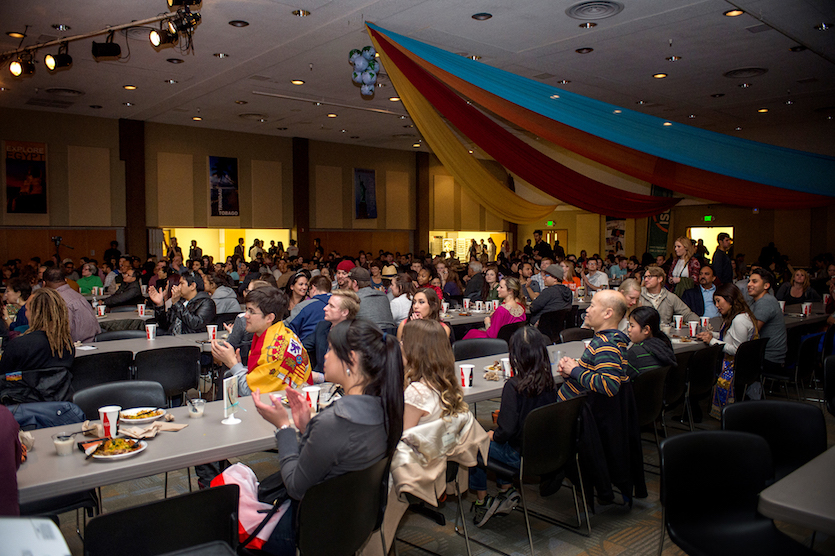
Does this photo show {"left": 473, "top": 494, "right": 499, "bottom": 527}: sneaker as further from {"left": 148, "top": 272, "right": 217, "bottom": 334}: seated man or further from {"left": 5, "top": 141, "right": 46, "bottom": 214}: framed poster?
{"left": 5, "top": 141, "right": 46, "bottom": 214}: framed poster

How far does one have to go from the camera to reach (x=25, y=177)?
43.1 ft

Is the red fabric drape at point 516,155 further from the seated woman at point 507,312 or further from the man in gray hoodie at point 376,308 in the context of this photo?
the man in gray hoodie at point 376,308

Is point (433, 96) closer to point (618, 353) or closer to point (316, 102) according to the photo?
point (618, 353)

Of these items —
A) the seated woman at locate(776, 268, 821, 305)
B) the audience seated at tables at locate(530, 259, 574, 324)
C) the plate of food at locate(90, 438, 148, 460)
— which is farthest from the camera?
the seated woman at locate(776, 268, 821, 305)

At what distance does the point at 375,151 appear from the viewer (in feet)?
61.4

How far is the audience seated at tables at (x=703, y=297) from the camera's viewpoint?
6.73m

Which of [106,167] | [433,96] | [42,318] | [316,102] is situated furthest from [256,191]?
[42,318]

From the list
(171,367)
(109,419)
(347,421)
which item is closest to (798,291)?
(171,367)

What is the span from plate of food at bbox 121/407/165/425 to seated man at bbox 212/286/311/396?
1.62ft

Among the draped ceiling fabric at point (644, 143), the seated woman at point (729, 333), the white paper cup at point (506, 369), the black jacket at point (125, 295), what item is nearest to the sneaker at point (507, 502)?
the white paper cup at point (506, 369)

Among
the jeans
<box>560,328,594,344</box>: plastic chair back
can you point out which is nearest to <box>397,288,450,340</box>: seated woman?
<box>560,328,594,344</box>: plastic chair back

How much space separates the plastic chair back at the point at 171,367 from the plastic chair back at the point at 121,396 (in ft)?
3.67

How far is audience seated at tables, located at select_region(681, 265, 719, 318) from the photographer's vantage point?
22.1ft

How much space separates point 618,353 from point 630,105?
10.3m
